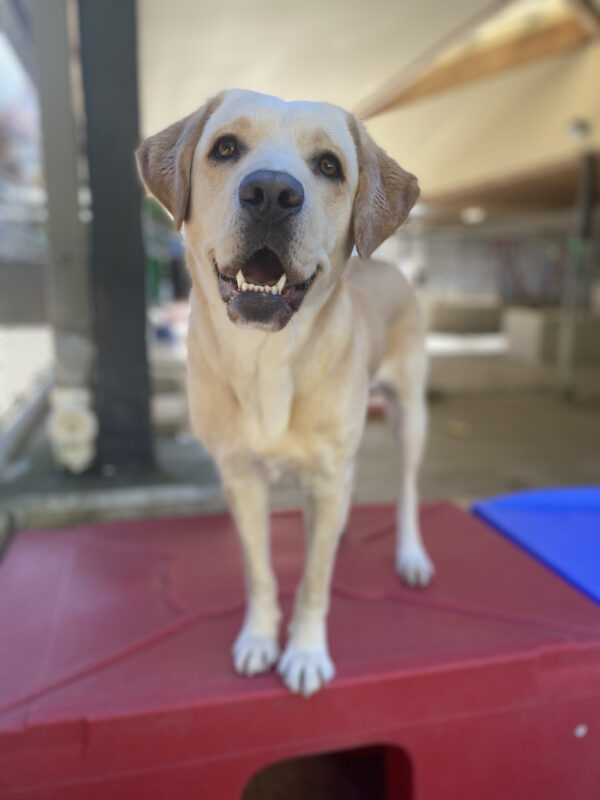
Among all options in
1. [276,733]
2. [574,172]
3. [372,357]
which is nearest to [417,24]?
[372,357]

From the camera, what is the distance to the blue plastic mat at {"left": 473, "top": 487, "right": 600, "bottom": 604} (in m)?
1.76

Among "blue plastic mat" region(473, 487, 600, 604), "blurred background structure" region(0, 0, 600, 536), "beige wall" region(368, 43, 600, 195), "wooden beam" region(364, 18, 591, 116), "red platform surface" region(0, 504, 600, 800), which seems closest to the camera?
"red platform surface" region(0, 504, 600, 800)

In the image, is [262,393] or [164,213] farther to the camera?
[164,213]

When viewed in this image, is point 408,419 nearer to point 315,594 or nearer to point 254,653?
point 315,594

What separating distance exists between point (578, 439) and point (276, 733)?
4375 millimetres

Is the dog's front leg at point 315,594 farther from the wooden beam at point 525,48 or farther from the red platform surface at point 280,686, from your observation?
the wooden beam at point 525,48

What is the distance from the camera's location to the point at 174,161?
0.95 metres

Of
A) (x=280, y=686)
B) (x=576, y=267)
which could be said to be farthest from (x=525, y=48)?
(x=280, y=686)

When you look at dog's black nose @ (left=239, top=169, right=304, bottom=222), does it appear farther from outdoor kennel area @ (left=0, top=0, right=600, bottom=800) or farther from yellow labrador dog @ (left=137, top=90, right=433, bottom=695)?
outdoor kennel area @ (left=0, top=0, right=600, bottom=800)

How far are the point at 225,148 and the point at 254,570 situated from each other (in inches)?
35.4

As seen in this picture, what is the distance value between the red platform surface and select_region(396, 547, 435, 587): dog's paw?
39 mm

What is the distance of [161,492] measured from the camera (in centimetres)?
239

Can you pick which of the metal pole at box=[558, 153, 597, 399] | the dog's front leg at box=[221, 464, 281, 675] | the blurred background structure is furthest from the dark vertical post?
the metal pole at box=[558, 153, 597, 399]

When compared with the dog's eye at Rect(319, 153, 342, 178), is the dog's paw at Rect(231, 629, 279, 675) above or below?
below
